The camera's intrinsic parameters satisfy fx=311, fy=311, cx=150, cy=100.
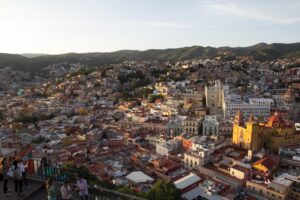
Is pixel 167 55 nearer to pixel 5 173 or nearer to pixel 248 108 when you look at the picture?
pixel 248 108

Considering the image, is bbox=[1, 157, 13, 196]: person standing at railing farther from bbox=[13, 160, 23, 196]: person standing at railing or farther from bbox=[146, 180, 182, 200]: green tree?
bbox=[146, 180, 182, 200]: green tree

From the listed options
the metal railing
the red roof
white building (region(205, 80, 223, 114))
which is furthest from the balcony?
white building (region(205, 80, 223, 114))

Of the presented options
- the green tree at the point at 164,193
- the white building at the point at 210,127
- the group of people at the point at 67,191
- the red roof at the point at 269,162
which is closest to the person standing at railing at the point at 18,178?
the group of people at the point at 67,191

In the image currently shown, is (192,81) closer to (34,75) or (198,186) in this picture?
(198,186)

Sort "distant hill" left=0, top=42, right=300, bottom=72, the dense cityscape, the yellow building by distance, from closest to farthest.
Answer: the dense cityscape
the yellow building
"distant hill" left=0, top=42, right=300, bottom=72

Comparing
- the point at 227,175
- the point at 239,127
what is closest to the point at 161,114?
the point at 239,127

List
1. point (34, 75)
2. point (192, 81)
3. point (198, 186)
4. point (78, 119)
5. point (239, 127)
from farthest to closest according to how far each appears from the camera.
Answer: point (34, 75)
point (192, 81)
point (78, 119)
point (239, 127)
point (198, 186)
